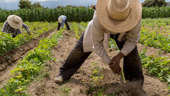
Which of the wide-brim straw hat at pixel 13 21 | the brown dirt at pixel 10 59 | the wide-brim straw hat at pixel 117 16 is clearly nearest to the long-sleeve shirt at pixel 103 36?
the wide-brim straw hat at pixel 117 16

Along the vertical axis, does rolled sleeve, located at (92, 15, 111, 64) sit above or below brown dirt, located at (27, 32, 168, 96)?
above

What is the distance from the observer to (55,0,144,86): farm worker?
2.09 meters

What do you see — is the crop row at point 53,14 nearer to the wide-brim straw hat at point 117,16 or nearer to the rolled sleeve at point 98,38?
the rolled sleeve at point 98,38

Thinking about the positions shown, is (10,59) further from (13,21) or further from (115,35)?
(115,35)

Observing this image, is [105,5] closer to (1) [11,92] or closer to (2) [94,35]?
(2) [94,35]

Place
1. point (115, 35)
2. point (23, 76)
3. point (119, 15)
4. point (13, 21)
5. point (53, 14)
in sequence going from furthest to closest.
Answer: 1. point (53, 14)
2. point (13, 21)
3. point (23, 76)
4. point (115, 35)
5. point (119, 15)

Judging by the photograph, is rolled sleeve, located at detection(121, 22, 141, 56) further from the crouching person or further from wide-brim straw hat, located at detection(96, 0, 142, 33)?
wide-brim straw hat, located at detection(96, 0, 142, 33)

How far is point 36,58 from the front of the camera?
4109 millimetres

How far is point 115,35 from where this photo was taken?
2.79m

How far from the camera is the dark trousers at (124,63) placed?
2.99 m

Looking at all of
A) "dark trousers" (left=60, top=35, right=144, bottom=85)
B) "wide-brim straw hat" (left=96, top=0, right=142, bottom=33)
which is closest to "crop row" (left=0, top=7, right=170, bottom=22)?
"dark trousers" (left=60, top=35, right=144, bottom=85)

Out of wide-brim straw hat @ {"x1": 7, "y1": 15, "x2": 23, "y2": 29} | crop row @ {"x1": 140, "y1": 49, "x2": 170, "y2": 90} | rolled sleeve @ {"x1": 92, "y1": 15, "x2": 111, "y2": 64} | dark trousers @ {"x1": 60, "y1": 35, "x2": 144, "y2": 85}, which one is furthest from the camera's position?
wide-brim straw hat @ {"x1": 7, "y1": 15, "x2": 23, "y2": 29}

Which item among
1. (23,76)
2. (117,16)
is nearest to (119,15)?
(117,16)

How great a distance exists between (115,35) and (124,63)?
26.1 inches
